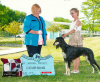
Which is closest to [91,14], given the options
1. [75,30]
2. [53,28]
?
[53,28]

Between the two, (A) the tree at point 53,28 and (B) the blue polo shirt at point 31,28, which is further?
(A) the tree at point 53,28

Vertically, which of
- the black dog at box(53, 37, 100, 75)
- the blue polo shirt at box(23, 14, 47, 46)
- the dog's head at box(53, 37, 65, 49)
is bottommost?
the black dog at box(53, 37, 100, 75)

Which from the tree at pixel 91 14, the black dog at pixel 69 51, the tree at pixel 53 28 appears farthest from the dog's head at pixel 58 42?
the tree at pixel 53 28

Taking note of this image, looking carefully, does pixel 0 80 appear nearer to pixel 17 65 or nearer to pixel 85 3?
pixel 17 65

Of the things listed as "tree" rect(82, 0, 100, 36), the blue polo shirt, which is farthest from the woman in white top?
"tree" rect(82, 0, 100, 36)

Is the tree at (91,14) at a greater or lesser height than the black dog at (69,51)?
greater

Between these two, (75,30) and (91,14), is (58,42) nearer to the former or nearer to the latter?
(75,30)

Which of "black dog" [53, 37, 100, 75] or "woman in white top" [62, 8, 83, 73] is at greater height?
"woman in white top" [62, 8, 83, 73]

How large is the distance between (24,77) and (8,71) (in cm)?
51

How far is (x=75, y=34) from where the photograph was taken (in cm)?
536

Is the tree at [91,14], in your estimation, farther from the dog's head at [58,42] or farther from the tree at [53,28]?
the dog's head at [58,42]

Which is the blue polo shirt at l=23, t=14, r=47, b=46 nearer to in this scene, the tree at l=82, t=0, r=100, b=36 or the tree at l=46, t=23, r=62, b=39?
the tree at l=82, t=0, r=100, b=36

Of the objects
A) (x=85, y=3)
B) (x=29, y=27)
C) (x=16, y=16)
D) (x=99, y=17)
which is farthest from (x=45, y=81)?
(x=16, y=16)

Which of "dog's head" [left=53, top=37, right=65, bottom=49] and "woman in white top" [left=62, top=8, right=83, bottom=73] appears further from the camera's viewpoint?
"woman in white top" [left=62, top=8, right=83, bottom=73]
